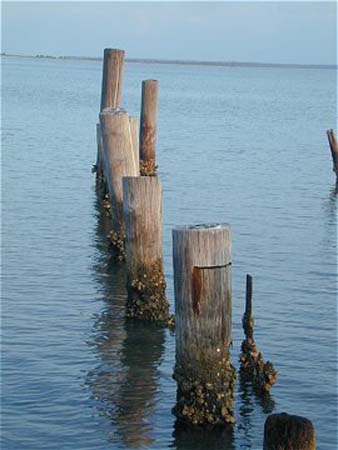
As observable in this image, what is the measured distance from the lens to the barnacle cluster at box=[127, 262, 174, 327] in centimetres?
1170

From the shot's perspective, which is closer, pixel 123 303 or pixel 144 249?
pixel 144 249

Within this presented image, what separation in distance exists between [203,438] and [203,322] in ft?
3.23

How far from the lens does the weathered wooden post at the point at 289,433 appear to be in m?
6.12

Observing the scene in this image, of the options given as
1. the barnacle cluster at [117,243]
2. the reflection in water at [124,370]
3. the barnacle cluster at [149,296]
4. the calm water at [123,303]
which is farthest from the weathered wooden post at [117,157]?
the barnacle cluster at [149,296]

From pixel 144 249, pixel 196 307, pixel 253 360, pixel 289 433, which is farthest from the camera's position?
pixel 144 249

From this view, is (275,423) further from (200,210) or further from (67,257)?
(200,210)

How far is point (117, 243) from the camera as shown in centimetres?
1454

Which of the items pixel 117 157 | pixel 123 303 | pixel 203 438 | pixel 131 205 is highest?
pixel 117 157

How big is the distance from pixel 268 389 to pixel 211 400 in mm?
1272

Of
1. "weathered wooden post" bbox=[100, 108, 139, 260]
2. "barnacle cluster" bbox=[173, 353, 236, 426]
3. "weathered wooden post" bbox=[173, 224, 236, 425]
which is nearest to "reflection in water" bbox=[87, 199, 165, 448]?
"barnacle cluster" bbox=[173, 353, 236, 426]

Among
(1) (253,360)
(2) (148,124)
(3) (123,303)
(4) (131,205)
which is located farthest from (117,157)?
(2) (148,124)

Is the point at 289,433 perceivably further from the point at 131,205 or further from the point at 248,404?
the point at 131,205

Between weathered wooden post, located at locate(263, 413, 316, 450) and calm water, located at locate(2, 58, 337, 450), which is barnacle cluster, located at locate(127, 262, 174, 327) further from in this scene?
weathered wooden post, located at locate(263, 413, 316, 450)

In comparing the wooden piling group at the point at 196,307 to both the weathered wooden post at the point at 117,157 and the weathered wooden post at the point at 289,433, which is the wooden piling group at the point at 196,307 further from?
the weathered wooden post at the point at 117,157
